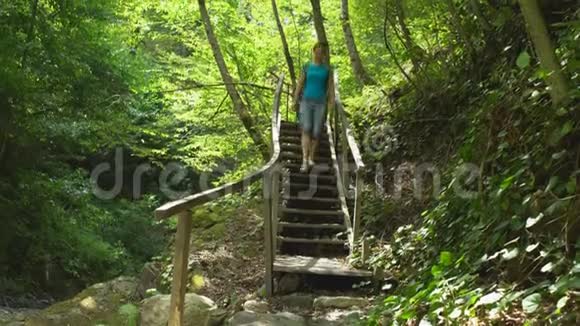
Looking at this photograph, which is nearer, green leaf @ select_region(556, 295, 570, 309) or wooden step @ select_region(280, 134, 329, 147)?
green leaf @ select_region(556, 295, 570, 309)

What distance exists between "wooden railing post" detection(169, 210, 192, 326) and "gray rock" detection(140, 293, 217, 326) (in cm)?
163

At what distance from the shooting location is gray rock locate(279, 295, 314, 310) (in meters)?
5.35

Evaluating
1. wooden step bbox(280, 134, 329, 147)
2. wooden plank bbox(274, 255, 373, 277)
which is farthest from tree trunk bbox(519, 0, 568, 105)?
wooden step bbox(280, 134, 329, 147)

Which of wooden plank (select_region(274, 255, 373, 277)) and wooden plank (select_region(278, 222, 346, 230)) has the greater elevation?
wooden plank (select_region(278, 222, 346, 230))

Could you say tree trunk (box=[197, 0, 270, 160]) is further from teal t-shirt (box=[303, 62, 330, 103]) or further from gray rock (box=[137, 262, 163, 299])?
gray rock (box=[137, 262, 163, 299])

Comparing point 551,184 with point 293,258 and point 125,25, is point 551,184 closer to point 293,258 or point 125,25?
point 293,258

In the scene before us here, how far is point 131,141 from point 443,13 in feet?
22.7

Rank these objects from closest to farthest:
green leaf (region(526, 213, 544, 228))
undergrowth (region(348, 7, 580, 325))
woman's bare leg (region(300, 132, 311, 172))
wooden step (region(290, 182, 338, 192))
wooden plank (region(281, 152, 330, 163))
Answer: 1. undergrowth (region(348, 7, 580, 325))
2. green leaf (region(526, 213, 544, 228))
3. wooden step (region(290, 182, 338, 192))
4. woman's bare leg (region(300, 132, 311, 172))
5. wooden plank (region(281, 152, 330, 163))

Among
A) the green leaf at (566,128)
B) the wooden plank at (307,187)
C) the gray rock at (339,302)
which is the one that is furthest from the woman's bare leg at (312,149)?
the green leaf at (566,128)

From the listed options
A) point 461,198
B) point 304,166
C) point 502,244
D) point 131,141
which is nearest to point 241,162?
point 131,141

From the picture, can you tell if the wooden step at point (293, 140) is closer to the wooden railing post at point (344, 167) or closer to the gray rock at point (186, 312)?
the wooden railing post at point (344, 167)

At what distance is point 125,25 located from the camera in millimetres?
12859

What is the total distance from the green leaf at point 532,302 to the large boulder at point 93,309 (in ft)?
16.2

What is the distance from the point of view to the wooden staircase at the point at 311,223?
19.1 feet
